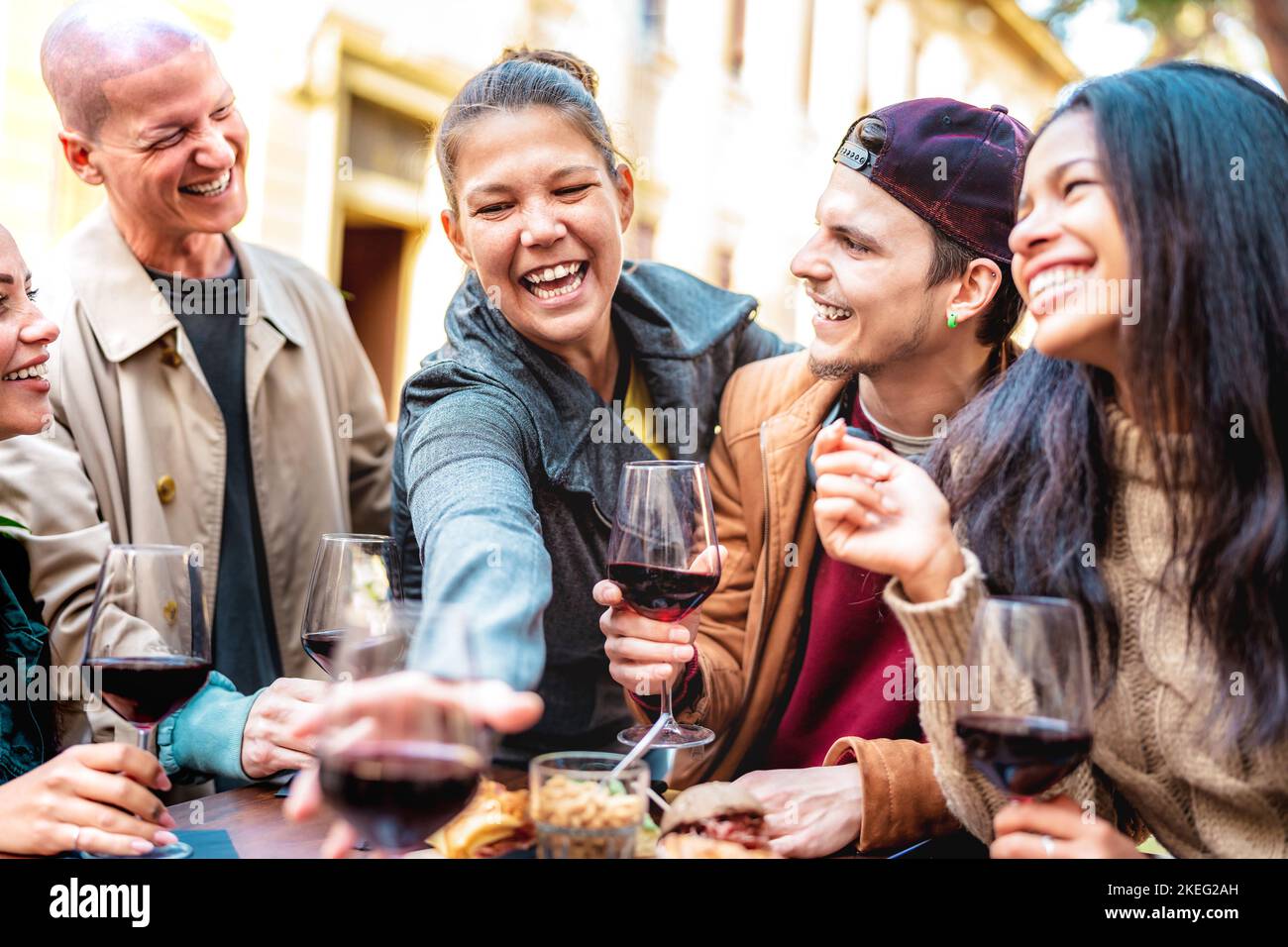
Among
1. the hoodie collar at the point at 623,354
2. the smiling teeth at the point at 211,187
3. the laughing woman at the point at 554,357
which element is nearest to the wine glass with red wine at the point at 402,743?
the laughing woman at the point at 554,357

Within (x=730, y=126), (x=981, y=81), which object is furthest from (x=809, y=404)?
(x=981, y=81)

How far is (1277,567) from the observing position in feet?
5.06

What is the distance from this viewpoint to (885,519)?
5.47 ft

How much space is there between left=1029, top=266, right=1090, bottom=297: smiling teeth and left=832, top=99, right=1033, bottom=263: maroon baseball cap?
94cm

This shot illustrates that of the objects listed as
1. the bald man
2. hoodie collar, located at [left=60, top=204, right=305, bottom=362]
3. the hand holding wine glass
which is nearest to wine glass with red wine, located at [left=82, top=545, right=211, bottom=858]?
the hand holding wine glass

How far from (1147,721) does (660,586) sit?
711 millimetres

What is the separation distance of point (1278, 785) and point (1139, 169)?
79cm

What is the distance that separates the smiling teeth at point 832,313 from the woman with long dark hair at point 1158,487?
815mm

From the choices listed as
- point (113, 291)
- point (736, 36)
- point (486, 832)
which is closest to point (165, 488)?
point (113, 291)

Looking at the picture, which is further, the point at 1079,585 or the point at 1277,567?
the point at 1079,585

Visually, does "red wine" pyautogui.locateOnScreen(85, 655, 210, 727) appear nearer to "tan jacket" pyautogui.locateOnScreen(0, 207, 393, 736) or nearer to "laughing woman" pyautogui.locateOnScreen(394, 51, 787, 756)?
"laughing woman" pyautogui.locateOnScreen(394, 51, 787, 756)

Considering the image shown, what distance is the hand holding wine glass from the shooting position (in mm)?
1644

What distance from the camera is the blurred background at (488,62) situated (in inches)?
233

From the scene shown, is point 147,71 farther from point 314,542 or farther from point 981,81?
point 981,81
